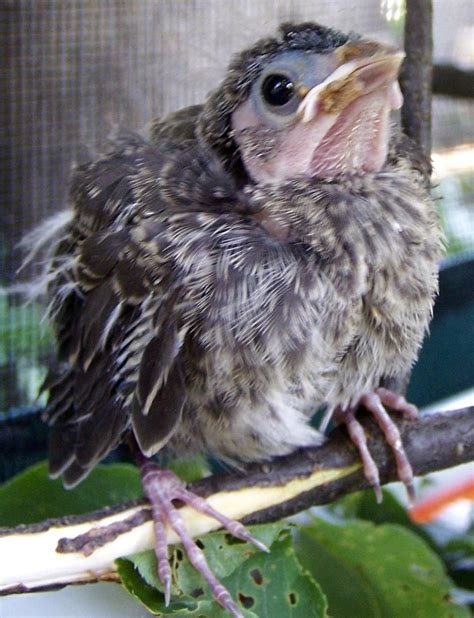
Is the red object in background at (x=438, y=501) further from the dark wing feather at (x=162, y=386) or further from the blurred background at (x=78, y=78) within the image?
the dark wing feather at (x=162, y=386)

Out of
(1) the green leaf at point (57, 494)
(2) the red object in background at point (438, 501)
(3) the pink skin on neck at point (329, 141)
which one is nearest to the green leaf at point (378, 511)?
(2) the red object in background at point (438, 501)

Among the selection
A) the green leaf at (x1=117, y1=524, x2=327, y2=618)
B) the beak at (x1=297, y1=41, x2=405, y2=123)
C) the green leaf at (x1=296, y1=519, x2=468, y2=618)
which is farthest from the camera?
the green leaf at (x1=296, y1=519, x2=468, y2=618)

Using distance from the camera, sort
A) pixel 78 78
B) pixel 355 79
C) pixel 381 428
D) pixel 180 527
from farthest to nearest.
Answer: pixel 78 78
pixel 381 428
pixel 180 527
pixel 355 79

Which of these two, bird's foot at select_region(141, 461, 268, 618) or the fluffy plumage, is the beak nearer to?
the fluffy plumage

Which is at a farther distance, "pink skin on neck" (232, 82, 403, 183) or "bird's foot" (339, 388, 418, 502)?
"bird's foot" (339, 388, 418, 502)

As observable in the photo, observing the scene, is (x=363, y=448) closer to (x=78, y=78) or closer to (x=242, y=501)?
(x=242, y=501)

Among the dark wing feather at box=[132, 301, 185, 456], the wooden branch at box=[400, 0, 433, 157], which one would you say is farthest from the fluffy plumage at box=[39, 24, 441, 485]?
the wooden branch at box=[400, 0, 433, 157]

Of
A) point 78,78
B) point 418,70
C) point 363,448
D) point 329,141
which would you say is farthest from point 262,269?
point 78,78
